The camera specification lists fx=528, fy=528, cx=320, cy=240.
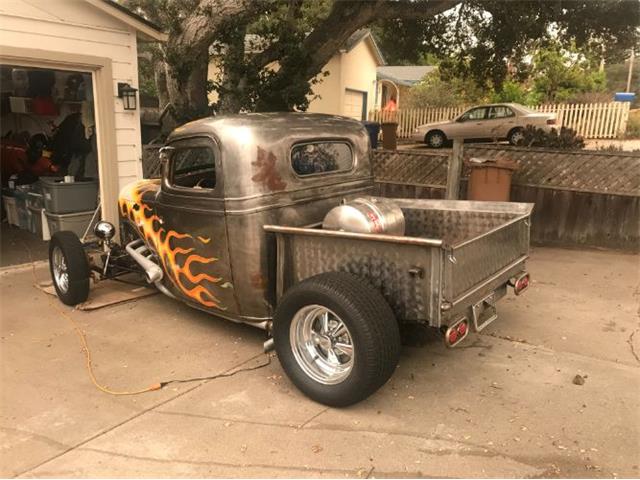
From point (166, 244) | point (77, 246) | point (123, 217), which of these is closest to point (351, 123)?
point (166, 244)

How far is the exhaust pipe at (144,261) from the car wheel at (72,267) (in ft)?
1.51

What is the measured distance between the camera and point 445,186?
8.76m

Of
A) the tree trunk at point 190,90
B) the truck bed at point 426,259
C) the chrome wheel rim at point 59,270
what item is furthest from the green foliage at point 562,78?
the chrome wheel rim at point 59,270

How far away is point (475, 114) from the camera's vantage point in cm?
1898

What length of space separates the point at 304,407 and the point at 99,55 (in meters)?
5.49

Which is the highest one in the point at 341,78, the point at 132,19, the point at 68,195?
the point at 341,78

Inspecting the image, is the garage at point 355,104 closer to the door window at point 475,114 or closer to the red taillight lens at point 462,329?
the door window at point 475,114

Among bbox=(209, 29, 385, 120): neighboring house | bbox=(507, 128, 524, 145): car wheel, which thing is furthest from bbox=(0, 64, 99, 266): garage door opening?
bbox=(507, 128, 524, 145): car wheel

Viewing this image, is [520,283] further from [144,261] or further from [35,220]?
[35,220]

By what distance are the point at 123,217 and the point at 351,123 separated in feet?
8.60

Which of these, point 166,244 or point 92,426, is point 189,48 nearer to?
point 166,244

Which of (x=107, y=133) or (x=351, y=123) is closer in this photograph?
(x=351, y=123)

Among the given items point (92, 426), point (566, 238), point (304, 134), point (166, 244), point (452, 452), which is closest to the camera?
point (452, 452)

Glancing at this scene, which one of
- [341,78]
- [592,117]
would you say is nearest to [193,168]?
[341,78]
